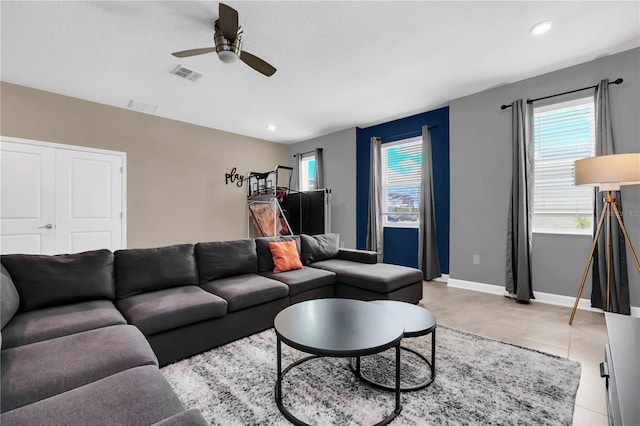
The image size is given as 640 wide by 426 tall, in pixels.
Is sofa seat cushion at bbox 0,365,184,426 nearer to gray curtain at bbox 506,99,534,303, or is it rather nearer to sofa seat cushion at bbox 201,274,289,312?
Answer: sofa seat cushion at bbox 201,274,289,312

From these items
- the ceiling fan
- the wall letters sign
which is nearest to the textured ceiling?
the ceiling fan

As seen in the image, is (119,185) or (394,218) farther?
(394,218)

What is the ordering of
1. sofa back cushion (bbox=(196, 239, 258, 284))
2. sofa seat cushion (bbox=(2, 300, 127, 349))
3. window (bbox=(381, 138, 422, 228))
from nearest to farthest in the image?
sofa seat cushion (bbox=(2, 300, 127, 349)), sofa back cushion (bbox=(196, 239, 258, 284)), window (bbox=(381, 138, 422, 228))

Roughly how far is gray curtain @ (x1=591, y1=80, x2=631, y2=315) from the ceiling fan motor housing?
3761 mm

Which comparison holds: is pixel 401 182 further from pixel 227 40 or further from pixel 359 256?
pixel 227 40

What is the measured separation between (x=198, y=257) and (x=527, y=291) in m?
3.81

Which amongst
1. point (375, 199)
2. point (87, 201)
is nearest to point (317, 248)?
point (375, 199)

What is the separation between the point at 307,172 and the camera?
21.8ft

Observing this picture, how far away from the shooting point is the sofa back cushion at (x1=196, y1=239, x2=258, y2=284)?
9.09ft

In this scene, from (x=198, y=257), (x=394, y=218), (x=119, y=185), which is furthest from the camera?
(x=394, y=218)

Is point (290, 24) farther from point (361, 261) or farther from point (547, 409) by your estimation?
point (547, 409)

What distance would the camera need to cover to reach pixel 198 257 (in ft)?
9.12

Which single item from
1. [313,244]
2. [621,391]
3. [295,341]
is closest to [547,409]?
[621,391]

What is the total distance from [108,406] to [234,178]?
521cm
